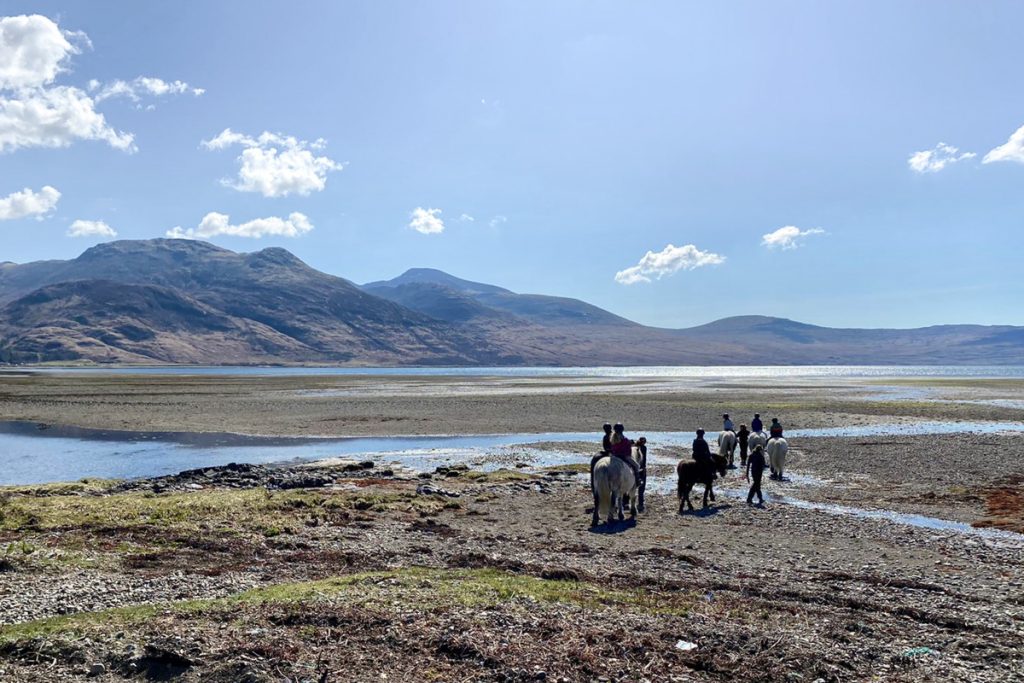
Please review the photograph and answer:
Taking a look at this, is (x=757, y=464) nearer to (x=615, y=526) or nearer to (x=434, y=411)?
(x=615, y=526)

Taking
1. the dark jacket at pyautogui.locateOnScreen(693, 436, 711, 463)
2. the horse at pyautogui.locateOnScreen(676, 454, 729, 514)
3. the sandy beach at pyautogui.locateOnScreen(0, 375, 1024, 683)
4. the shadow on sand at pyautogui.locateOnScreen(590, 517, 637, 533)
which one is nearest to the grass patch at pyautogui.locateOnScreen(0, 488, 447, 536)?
the sandy beach at pyautogui.locateOnScreen(0, 375, 1024, 683)

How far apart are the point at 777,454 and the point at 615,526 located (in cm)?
1155

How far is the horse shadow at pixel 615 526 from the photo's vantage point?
18531 millimetres

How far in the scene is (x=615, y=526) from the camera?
19141 millimetres

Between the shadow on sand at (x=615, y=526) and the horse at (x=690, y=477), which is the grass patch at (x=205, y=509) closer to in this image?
the shadow on sand at (x=615, y=526)

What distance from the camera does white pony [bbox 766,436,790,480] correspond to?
90.3ft

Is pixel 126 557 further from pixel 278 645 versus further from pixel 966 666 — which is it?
pixel 966 666

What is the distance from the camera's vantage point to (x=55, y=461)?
34844 millimetres

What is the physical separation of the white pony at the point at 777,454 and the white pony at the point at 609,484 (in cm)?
1076

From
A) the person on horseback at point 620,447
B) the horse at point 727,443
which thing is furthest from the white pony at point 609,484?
the horse at point 727,443

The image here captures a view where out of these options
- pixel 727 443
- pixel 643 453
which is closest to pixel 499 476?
pixel 643 453

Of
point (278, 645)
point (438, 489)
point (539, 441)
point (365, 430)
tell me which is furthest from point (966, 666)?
point (365, 430)

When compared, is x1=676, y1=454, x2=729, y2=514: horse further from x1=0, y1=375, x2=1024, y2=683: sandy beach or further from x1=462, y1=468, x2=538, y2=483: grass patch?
x1=462, y1=468, x2=538, y2=483: grass patch

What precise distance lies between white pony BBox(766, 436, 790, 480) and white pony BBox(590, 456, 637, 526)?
10.8m
